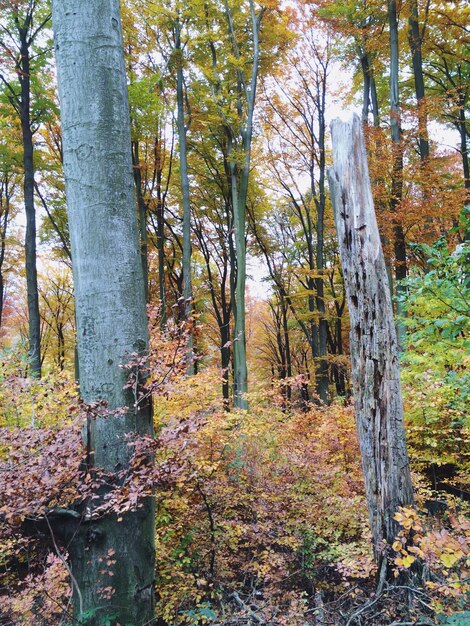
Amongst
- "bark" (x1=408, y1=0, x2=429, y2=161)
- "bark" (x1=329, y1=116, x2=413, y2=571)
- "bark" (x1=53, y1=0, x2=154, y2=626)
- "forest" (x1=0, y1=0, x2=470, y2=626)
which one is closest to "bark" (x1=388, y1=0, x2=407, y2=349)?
"forest" (x1=0, y1=0, x2=470, y2=626)

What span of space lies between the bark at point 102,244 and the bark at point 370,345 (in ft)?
5.37

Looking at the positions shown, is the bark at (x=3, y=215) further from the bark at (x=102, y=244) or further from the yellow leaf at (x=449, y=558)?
the yellow leaf at (x=449, y=558)

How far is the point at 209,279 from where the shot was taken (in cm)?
1828

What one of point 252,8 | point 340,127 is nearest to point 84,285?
point 340,127

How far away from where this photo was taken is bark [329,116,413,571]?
104 inches

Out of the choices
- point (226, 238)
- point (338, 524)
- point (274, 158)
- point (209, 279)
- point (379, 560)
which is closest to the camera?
point (379, 560)

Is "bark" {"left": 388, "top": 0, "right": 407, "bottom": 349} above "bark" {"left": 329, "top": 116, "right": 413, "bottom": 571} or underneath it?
above

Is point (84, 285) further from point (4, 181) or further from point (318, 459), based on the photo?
point (4, 181)

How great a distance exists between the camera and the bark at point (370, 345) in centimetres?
265

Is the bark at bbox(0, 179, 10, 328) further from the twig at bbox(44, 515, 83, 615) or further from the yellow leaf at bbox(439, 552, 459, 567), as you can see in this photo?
the yellow leaf at bbox(439, 552, 459, 567)

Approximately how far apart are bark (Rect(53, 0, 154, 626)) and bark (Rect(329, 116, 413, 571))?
5.37 ft

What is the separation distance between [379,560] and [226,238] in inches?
592

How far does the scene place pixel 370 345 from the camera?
9.02 ft

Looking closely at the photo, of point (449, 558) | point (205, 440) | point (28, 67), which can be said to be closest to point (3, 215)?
point (28, 67)
